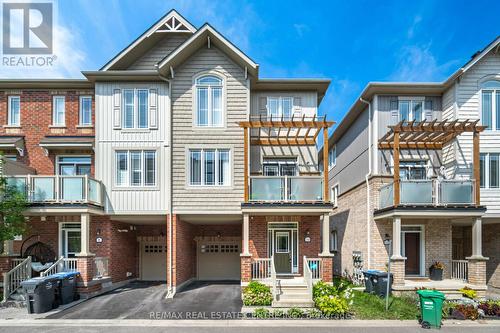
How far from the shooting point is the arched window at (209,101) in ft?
48.6

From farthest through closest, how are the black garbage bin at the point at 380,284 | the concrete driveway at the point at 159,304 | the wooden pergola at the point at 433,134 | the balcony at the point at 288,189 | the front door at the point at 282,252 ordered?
the front door at the point at 282,252 → the balcony at the point at 288,189 → the wooden pergola at the point at 433,134 → the black garbage bin at the point at 380,284 → the concrete driveway at the point at 159,304

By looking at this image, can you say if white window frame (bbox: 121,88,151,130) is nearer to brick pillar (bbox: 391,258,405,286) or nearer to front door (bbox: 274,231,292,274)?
front door (bbox: 274,231,292,274)

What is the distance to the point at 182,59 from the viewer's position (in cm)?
1475

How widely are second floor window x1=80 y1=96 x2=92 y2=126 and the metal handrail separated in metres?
6.49

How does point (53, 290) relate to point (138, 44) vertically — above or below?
below

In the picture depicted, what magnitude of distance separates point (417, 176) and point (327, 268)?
637 cm

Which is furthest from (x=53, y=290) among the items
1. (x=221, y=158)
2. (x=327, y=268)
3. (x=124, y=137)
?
(x=327, y=268)

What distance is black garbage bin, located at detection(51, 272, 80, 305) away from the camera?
1215cm

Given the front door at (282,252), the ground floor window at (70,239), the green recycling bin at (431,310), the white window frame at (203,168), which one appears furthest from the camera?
the ground floor window at (70,239)

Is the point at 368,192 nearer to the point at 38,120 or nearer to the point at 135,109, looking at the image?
the point at 135,109

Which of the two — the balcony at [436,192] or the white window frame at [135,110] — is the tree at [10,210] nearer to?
the white window frame at [135,110]

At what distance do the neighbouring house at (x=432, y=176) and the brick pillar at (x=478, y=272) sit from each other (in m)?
0.04

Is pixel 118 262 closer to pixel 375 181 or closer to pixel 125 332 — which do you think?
pixel 125 332

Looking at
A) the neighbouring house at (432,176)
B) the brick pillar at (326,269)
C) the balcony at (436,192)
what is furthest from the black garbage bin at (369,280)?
the balcony at (436,192)
